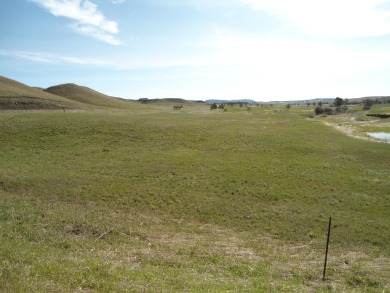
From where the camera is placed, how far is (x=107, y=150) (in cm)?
3888

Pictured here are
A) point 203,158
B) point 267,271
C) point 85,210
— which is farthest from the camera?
point 203,158

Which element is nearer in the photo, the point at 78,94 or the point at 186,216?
the point at 186,216

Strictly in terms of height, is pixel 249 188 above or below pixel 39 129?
below

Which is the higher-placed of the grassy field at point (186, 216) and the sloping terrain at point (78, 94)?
the sloping terrain at point (78, 94)

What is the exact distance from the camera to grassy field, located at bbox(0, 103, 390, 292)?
414 inches

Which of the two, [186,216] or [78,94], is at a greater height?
[78,94]

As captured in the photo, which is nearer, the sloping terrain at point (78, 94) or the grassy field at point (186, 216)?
the grassy field at point (186, 216)

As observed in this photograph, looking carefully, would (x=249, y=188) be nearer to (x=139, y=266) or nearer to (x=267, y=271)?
(x=267, y=271)

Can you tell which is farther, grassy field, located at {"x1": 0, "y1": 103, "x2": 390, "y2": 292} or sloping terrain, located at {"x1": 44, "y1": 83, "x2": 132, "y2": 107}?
sloping terrain, located at {"x1": 44, "y1": 83, "x2": 132, "y2": 107}

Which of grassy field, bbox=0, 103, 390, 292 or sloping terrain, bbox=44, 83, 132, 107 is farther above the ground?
sloping terrain, bbox=44, 83, 132, 107

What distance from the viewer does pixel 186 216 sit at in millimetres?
20500

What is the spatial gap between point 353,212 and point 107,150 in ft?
97.3

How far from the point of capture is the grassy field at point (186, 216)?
10.5 m

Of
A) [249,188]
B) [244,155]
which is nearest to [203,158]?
[244,155]
